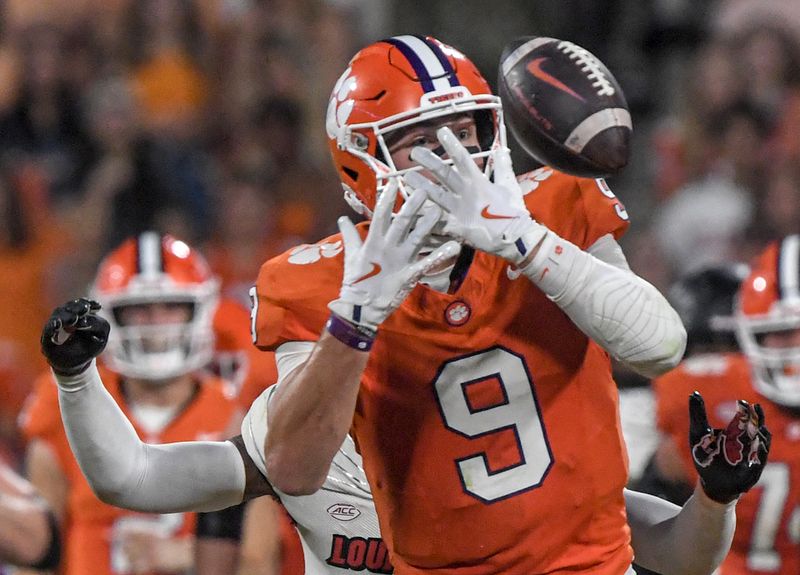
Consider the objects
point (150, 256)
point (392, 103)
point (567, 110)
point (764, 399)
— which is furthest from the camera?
point (150, 256)

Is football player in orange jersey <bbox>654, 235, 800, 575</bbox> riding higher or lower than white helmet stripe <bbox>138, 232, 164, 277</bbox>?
lower

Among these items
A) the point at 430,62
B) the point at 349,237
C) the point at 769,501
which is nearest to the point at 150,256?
the point at 769,501

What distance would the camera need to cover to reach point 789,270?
4.21 m

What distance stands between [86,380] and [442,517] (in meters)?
0.64

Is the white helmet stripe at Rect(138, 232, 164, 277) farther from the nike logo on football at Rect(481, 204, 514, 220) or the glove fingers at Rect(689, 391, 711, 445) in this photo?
the nike logo on football at Rect(481, 204, 514, 220)

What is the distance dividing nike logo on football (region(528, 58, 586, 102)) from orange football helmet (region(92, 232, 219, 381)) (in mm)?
2348

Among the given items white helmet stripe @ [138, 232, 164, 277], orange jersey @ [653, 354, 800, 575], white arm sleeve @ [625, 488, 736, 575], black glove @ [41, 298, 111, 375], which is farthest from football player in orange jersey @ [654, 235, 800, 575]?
black glove @ [41, 298, 111, 375]

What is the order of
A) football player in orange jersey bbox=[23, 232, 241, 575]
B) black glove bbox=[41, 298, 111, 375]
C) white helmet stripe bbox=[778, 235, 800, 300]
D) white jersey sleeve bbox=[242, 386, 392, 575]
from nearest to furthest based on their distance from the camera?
black glove bbox=[41, 298, 111, 375] < white jersey sleeve bbox=[242, 386, 392, 575] < white helmet stripe bbox=[778, 235, 800, 300] < football player in orange jersey bbox=[23, 232, 241, 575]

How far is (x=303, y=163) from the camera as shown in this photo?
7.35 metres

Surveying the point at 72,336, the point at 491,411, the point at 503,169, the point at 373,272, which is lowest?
the point at 491,411

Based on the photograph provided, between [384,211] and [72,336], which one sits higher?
Answer: [384,211]

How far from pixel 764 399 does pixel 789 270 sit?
360mm

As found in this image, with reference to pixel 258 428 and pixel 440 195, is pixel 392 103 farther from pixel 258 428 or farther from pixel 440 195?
pixel 258 428

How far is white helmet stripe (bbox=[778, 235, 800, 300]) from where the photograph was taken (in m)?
4.17
